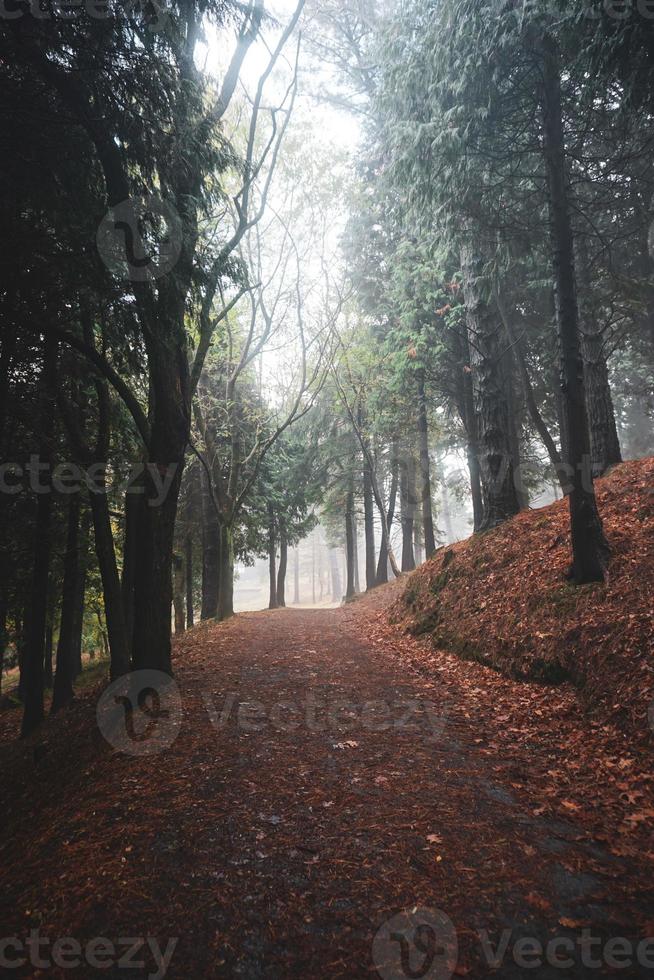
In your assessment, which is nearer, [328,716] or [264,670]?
[328,716]

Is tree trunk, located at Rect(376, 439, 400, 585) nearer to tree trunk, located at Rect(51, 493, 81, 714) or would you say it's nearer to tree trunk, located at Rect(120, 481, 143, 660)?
tree trunk, located at Rect(120, 481, 143, 660)

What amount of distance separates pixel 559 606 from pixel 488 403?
5.54 meters

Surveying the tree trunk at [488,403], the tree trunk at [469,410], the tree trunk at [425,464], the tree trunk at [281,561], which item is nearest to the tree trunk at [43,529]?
the tree trunk at [488,403]

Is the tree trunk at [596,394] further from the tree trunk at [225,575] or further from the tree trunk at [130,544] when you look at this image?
the tree trunk at [225,575]

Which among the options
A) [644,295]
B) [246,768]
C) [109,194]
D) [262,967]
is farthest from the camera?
[644,295]

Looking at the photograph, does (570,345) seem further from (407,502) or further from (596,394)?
(407,502)

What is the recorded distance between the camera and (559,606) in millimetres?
6102

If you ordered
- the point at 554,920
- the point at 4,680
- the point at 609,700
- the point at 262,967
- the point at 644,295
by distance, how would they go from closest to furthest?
the point at 262,967, the point at 554,920, the point at 609,700, the point at 644,295, the point at 4,680

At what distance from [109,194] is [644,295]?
11.8 metres

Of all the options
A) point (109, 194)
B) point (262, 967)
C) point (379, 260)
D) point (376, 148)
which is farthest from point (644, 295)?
point (262, 967)

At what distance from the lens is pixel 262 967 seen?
225cm

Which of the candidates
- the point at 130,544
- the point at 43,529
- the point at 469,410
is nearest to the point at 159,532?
the point at 43,529

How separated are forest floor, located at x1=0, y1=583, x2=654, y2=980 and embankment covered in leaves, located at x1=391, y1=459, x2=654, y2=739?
1.14 ft

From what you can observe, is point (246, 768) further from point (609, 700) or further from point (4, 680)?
point (4, 680)
